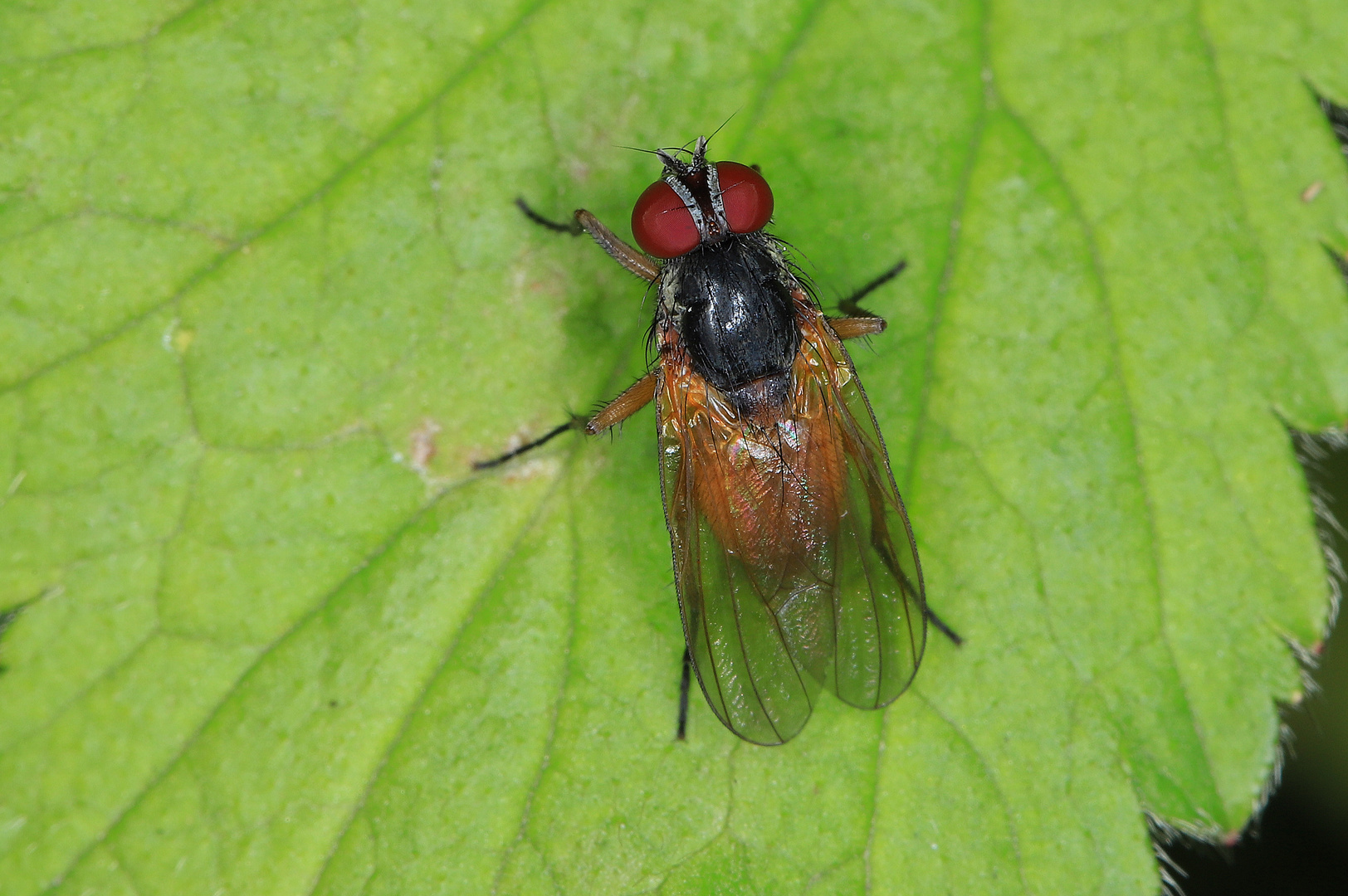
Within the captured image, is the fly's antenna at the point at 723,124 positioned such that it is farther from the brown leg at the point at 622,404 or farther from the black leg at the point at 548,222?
the brown leg at the point at 622,404

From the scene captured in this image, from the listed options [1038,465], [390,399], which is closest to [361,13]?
[390,399]

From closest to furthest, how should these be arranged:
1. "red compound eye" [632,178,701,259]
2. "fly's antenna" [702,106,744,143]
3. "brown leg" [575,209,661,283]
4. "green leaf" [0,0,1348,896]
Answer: "green leaf" [0,0,1348,896] → "red compound eye" [632,178,701,259] → "brown leg" [575,209,661,283] → "fly's antenna" [702,106,744,143]

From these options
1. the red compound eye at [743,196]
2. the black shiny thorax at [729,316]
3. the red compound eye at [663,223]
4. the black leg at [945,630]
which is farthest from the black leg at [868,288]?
the black leg at [945,630]

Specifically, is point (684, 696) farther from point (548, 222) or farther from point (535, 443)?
point (548, 222)

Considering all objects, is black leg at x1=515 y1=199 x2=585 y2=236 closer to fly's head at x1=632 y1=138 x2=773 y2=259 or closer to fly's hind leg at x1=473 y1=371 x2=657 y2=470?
fly's head at x1=632 y1=138 x2=773 y2=259

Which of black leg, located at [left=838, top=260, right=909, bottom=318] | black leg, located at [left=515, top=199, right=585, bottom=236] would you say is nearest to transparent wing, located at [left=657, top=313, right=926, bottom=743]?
black leg, located at [left=838, top=260, right=909, bottom=318]

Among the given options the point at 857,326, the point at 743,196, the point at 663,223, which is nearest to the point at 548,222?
the point at 663,223

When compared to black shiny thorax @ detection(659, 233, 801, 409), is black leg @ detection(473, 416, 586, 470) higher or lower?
lower

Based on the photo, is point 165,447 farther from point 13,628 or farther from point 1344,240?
point 1344,240
